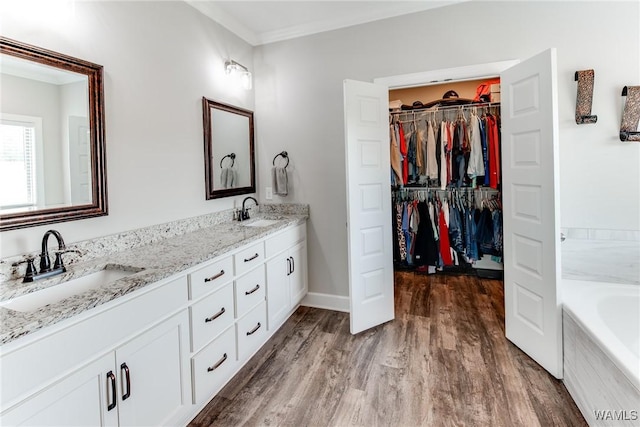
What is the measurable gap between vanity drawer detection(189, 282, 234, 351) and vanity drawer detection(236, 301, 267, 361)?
0.16 m

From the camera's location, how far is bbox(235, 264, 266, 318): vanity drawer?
6.97 feet

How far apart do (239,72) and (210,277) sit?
6.51 feet

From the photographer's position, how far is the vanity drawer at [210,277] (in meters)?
1.72

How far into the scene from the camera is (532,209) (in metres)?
2.19

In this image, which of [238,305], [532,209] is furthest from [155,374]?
[532,209]

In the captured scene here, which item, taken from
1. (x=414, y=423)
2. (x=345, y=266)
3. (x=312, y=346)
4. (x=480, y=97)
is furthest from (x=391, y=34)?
(x=414, y=423)

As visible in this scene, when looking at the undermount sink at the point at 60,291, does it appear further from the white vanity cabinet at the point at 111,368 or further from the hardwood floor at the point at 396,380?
the hardwood floor at the point at 396,380

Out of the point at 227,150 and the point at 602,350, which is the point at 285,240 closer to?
the point at 227,150

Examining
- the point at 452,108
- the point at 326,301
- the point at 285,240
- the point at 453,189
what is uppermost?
the point at 452,108

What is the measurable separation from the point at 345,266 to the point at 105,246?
1.97 m

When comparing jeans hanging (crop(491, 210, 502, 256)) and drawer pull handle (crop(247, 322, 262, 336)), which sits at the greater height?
jeans hanging (crop(491, 210, 502, 256))

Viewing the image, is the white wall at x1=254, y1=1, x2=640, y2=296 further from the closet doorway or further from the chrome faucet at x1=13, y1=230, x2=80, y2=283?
the chrome faucet at x1=13, y1=230, x2=80, y2=283

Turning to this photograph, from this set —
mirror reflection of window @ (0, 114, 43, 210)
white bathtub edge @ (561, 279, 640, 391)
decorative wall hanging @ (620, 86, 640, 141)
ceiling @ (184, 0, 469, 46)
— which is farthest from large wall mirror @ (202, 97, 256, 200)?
decorative wall hanging @ (620, 86, 640, 141)

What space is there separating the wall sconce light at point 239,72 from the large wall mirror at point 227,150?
0.25m
